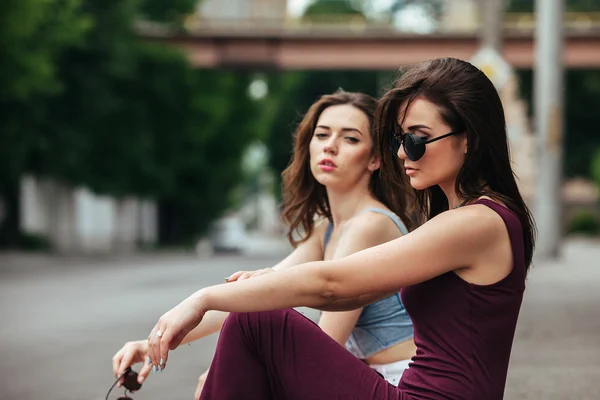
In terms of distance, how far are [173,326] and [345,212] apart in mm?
1439

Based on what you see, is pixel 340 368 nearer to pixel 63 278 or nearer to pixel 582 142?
pixel 63 278

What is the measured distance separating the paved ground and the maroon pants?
346 cm

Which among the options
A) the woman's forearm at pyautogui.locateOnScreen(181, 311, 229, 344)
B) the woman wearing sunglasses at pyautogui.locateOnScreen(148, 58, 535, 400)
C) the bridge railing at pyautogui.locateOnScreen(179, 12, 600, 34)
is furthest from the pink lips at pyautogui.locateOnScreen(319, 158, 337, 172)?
the bridge railing at pyautogui.locateOnScreen(179, 12, 600, 34)

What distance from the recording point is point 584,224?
53000 mm

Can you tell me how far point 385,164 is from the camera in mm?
3305

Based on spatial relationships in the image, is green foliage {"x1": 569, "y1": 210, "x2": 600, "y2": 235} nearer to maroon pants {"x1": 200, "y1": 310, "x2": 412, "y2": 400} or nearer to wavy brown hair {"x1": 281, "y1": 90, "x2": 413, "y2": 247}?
wavy brown hair {"x1": 281, "y1": 90, "x2": 413, "y2": 247}

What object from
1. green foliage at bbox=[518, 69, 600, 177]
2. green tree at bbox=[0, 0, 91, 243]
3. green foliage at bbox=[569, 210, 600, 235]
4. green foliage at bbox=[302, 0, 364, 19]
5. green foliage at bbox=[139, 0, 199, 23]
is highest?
green foliage at bbox=[302, 0, 364, 19]

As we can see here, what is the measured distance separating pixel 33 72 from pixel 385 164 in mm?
23082

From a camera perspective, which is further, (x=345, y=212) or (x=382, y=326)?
(x=345, y=212)

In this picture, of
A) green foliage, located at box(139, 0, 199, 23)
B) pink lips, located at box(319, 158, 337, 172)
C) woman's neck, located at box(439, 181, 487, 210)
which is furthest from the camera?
green foliage, located at box(139, 0, 199, 23)

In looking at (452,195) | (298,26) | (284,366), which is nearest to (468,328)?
(452,195)

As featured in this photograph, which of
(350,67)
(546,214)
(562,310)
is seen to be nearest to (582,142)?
(350,67)

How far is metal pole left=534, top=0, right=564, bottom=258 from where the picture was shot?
22.1 meters

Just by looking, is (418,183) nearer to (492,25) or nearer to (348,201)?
(348,201)
